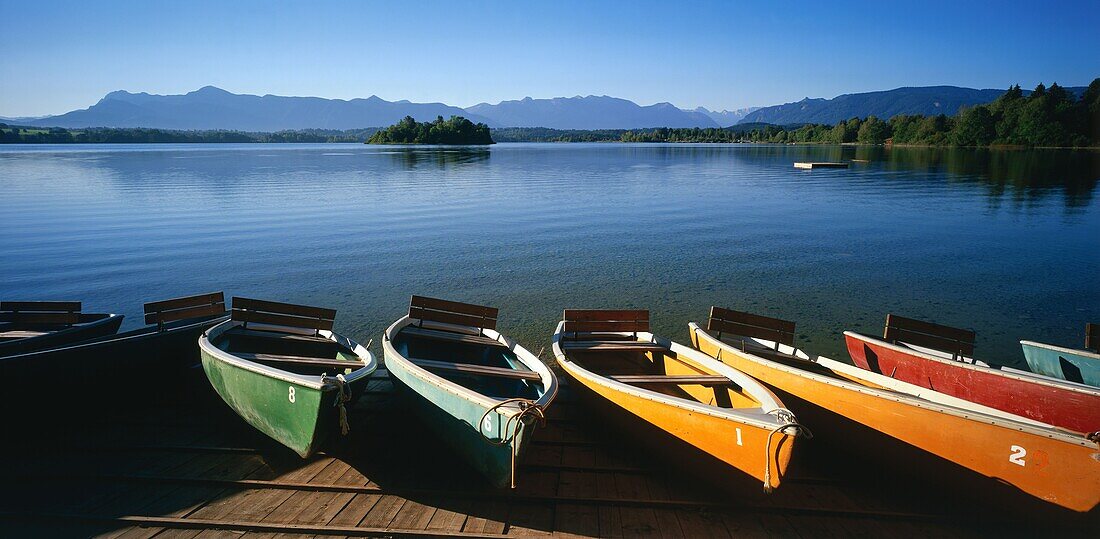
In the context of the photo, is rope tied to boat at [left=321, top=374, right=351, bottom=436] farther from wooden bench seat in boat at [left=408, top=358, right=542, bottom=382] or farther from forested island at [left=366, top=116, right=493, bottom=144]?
forested island at [left=366, top=116, right=493, bottom=144]

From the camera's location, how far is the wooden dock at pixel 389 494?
6.38 metres

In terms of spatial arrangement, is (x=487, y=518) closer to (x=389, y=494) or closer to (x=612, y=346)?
(x=389, y=494)

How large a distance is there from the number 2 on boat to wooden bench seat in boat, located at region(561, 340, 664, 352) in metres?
4.74

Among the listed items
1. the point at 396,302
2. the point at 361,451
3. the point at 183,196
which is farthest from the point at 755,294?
the point at 183,196

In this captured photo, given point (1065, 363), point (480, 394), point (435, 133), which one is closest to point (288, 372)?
point (480, 394)

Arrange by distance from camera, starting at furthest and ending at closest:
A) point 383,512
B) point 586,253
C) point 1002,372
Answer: point 586,253
point 1002,372
point 383,512

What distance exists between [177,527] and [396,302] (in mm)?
9821

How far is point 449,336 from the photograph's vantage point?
33.1ft

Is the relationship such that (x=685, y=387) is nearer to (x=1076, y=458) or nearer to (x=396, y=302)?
(x=1076, y=458)

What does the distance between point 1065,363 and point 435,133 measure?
185550 millimetres

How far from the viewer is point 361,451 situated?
8008mm

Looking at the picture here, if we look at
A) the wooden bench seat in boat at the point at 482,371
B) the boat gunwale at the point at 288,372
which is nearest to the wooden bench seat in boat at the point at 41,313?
the boat gunwale at the point at 288,372

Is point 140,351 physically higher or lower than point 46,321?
lower

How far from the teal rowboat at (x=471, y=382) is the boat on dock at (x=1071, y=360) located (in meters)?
7.92
